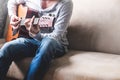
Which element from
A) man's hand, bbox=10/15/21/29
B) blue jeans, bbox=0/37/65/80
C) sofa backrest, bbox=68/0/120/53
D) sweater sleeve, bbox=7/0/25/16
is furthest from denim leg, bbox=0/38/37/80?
sofa backrest, bbox=68/0/120/53

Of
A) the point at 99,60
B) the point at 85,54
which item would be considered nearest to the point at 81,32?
the point at 85,54

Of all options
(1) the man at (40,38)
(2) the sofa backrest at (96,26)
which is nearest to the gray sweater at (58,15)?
(1) the man at (40,38)

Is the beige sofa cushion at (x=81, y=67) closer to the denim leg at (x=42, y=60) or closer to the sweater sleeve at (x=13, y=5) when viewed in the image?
the denim leg at (x=42, y=60)

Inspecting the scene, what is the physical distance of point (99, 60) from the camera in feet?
4.97

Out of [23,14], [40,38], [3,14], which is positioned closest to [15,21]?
[23,14]

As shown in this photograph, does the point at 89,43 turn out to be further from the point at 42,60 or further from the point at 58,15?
the point at 42,60

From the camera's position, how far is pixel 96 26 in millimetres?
1800

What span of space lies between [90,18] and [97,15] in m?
0.05

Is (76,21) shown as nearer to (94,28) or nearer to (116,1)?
(94,28)

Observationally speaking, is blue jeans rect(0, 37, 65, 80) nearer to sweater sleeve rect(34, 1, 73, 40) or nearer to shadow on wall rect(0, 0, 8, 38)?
sweater sleeve rect(34, 1, 73, 40)

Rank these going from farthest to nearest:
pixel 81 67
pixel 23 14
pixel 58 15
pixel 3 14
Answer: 1. pixel 3 14
2. pixel 23 14
3. pixel 58 15
4. pixel 81 67

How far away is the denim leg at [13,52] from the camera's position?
4.82 ft

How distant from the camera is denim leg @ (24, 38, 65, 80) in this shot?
4.56ft

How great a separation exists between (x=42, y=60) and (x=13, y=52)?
0.21m
